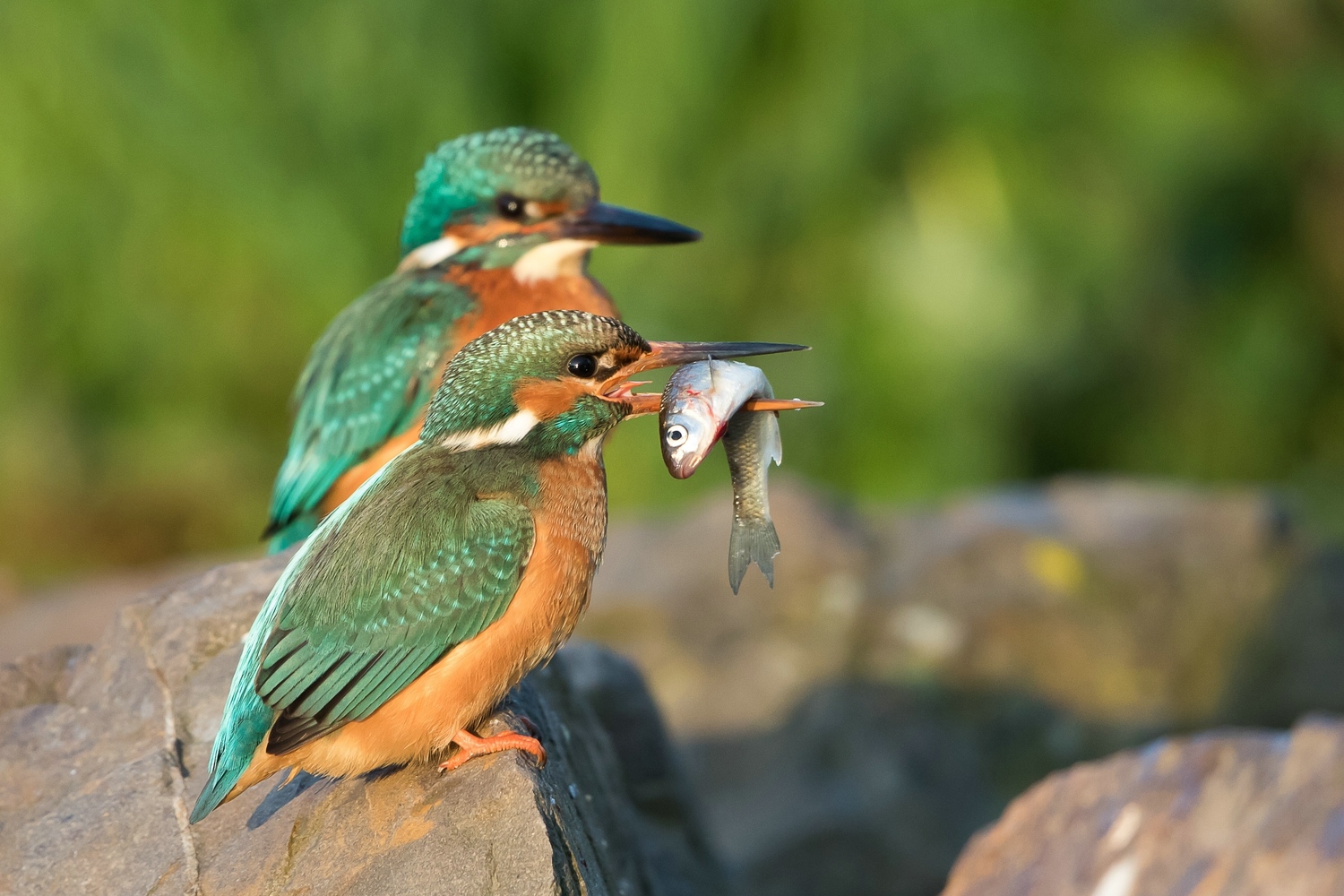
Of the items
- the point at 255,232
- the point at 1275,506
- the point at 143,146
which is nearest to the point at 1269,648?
the point at 1275,506

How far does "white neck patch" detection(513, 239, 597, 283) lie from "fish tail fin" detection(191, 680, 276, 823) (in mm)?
1833

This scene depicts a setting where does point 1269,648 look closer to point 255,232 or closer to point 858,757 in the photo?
point 858,757

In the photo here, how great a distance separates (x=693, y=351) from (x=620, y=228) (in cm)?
121

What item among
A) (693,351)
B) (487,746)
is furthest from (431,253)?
(487,746)

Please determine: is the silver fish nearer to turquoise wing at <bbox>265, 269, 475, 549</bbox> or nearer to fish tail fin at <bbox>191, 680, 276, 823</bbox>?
fish tail fin at <bbox>191, 680, 276, 823</bbox>

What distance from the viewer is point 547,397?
2818 millimetres

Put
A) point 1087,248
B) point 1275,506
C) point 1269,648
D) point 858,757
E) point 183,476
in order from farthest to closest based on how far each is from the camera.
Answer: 1. point 183,476
2. point 1087,248
3. point 1275,506
4. point 1269,648
5. point 858,757

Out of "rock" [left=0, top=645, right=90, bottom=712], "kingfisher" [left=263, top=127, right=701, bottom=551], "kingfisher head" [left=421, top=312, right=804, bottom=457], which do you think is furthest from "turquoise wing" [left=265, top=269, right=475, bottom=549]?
"kingfisher head" [left=421, top=312, right=804, bottom=457]

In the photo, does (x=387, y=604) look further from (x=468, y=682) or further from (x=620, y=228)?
(x=620, y=228)

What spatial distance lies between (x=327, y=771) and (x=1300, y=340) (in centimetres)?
651

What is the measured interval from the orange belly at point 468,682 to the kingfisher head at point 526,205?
1.57 m

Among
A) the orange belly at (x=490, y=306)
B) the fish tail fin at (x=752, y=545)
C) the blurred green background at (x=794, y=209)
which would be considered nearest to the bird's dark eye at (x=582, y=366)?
the fish tail fin at (x=752, y=545)

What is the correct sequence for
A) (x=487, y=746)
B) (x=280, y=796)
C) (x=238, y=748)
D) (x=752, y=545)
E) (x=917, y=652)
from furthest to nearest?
(x=917, y=652), (x=752, y=545), (x=280, y=796), (x=487, y=746), (x=238, y=748)

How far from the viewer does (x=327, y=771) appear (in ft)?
8.68
